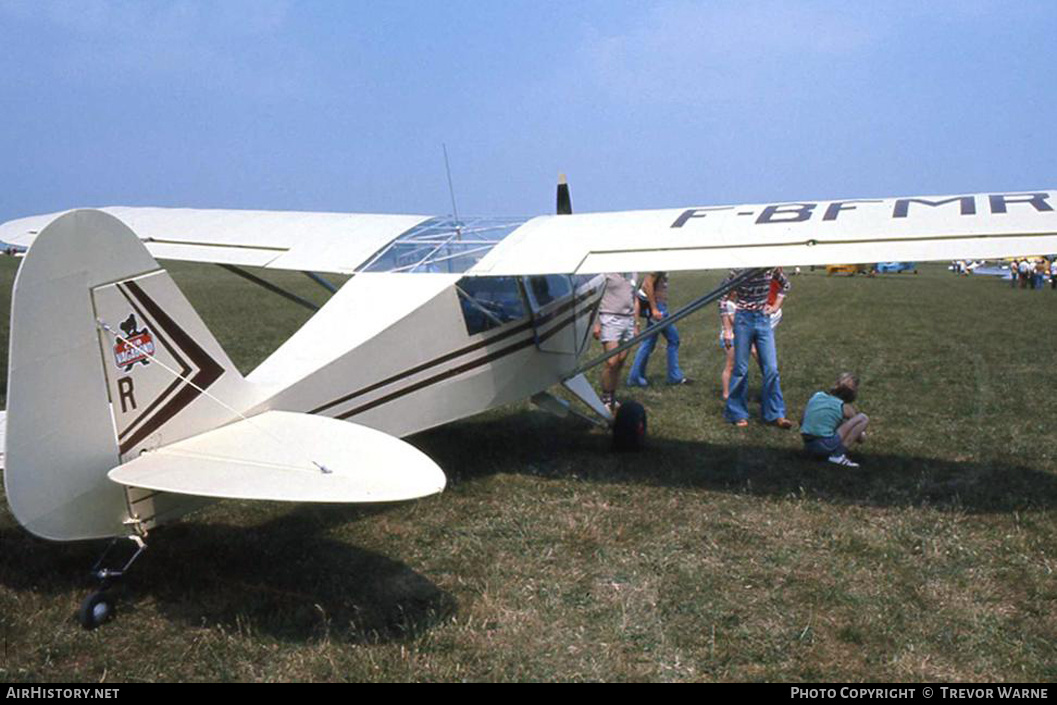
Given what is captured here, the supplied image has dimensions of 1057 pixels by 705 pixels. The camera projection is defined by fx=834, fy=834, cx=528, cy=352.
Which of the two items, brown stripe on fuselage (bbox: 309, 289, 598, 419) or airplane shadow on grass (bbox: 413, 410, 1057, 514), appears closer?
brown stripe on fuselage (bbox: 309, 289, 598, 419)

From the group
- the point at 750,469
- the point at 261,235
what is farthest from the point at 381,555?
the point at 261,235

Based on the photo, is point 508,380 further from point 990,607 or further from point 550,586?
point 990,607

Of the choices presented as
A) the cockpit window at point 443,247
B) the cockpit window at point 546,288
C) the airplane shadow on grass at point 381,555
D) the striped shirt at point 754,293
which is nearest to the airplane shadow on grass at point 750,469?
the airplane shadow on grass at point 381,555

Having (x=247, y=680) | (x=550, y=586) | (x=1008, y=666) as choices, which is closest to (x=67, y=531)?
(x=247, y=680)

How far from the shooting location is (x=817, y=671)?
11.1ft

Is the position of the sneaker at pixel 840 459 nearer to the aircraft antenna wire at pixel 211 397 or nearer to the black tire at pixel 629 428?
the black tire at pixel 629 428

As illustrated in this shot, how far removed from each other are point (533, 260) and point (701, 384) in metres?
4.68

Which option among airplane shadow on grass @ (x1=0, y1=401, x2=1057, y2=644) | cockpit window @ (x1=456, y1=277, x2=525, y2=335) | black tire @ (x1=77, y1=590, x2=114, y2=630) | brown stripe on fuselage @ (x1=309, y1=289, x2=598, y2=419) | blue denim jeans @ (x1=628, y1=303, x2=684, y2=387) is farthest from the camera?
blue denim jeans @ (x1=628, y1=303, x2=684, y2=387)

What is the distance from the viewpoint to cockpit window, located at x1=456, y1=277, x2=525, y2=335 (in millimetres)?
5816

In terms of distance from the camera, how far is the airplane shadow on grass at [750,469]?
5609mm

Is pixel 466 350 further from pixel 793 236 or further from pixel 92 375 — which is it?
pixel 92 375
